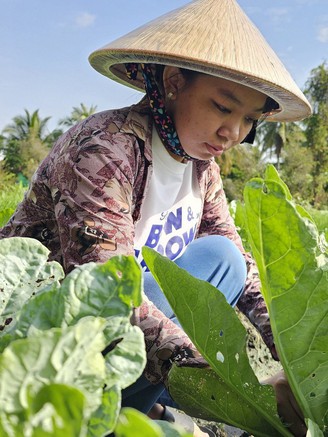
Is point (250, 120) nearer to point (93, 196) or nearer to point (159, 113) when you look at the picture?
point (159, 113)

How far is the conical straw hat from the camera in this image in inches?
49.8

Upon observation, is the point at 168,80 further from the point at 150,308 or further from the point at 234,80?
the point at 150,308

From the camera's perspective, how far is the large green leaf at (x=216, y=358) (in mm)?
929

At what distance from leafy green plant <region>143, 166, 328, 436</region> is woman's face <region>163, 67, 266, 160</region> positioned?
1.85 feet

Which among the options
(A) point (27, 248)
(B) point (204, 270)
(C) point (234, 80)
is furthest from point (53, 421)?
(B) point (204, 270)

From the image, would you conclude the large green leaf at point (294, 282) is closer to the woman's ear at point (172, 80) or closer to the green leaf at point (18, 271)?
the green leaf at point (18, 271)

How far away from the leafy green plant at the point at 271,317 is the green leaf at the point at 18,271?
24cm

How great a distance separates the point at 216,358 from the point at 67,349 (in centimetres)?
58

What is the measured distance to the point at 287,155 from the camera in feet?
106

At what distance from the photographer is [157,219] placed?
1626 mm

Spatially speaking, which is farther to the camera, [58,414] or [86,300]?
[86,300]

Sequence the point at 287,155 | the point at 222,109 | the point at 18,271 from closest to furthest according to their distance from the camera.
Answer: the point at 18,271 → the point at 222,109 → the point at 287,155

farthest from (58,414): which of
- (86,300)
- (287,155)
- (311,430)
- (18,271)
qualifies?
(287,155)

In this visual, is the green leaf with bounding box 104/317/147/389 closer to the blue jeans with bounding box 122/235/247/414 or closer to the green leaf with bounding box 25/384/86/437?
the green leaf with bounding box 25/384/86/437
